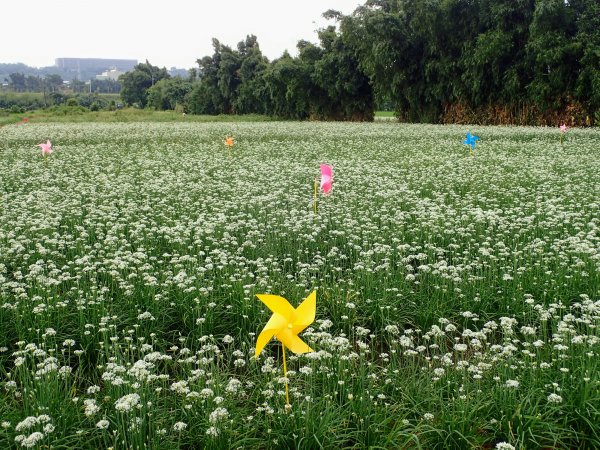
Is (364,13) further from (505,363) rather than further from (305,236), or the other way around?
(505,363)

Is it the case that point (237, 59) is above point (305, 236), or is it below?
above

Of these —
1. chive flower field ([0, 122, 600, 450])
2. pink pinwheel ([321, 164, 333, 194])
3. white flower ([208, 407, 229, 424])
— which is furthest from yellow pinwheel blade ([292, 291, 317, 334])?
pink pinwheel ([321, 164, 333, 194])

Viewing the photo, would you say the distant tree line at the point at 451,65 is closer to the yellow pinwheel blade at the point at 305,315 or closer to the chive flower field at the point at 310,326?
the chive flower field at the point at 310,326

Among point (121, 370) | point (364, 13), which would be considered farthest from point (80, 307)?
point (364, 13)

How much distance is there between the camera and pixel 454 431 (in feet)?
11.0

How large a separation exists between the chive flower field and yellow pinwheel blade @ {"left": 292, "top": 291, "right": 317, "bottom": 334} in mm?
457

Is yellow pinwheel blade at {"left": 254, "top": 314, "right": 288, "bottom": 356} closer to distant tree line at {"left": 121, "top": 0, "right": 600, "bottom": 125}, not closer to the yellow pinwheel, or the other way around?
the yellow pinwheel

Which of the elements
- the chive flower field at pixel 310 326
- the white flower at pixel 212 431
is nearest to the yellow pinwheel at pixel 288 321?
the chive flower field at pixel 310 326

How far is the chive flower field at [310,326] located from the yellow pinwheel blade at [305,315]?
0.46 m

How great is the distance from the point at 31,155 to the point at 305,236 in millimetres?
14810

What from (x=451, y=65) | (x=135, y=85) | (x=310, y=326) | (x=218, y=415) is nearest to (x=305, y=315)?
(x=218, y=415)

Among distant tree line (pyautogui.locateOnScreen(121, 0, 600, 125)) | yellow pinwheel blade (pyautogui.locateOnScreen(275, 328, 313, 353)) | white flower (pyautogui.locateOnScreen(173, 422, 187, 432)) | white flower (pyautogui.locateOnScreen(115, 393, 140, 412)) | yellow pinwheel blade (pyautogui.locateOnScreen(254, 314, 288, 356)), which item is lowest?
white flower (pyautogui.locateOnScreen(173, 422, 187, 432))

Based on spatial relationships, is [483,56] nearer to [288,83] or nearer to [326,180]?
[288,83]

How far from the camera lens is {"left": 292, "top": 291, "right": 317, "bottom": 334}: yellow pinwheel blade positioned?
3529 mm
